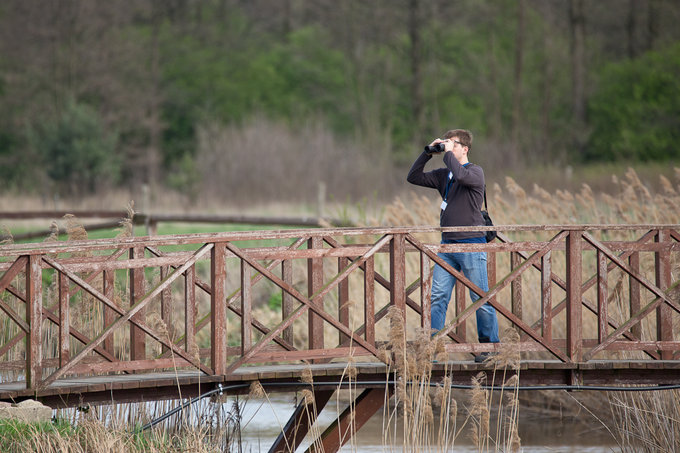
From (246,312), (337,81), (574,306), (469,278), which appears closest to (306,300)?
(246,312)

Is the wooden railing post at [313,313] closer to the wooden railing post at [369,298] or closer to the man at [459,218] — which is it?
the wooden railing post at [369,298]

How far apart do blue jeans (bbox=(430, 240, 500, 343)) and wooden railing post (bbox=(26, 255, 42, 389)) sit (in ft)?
8.66

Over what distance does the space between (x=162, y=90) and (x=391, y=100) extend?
854cm

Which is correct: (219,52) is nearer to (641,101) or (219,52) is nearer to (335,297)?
(641,101)

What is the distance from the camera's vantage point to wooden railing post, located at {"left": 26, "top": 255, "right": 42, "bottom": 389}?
641cm

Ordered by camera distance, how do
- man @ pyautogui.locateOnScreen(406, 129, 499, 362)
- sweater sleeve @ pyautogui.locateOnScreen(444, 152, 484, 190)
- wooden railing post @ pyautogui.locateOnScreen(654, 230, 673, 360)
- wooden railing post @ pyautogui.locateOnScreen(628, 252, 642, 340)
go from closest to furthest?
sweater sleeve @ pyautogui.locateOnScreen(444, 152, 484, 190), man @ pyautogui.locateOnScreen(406, 129, 499, 362), wooden railing post @ pyautogui.locateOnScreen(654, 230, 673, 360), wooden railing post @ pyautogui.locateOnScreen(628, 252, 642, 340)

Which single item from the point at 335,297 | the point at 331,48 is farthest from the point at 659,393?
the point at 331,48

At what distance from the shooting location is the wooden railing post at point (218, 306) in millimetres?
6809

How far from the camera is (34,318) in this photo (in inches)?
256

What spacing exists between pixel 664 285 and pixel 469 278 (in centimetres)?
182

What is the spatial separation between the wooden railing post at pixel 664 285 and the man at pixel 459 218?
1457 mm

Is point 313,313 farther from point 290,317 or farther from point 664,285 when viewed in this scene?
point 664,285

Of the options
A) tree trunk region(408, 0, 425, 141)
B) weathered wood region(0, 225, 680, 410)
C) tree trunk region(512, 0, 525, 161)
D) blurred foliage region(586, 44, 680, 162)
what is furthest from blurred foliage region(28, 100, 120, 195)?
weathered wood region(0, 225, 680, 410)

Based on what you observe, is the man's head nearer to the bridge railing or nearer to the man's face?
the man's face
